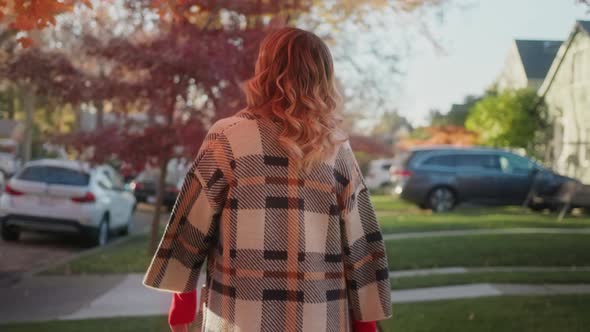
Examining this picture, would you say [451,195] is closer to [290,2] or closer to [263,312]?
[290,2]

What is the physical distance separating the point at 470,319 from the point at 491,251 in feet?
15.0

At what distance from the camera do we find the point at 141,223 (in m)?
19.9

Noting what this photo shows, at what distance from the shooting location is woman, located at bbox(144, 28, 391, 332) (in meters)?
2.43

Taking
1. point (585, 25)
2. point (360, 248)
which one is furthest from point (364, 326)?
point (585, 25)

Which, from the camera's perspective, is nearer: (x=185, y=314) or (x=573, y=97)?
(x=185, y=314)

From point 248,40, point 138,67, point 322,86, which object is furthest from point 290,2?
point 322,86

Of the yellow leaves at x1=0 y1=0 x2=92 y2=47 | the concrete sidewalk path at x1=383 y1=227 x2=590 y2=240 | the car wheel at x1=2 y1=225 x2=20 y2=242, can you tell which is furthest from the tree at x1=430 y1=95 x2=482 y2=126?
the yellow leaves at x1=0 y1=0 x2=92 y2=47

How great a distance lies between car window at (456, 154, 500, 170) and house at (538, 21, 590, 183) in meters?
5.88

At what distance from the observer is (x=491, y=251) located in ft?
36.0

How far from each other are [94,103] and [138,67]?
1.00 metres

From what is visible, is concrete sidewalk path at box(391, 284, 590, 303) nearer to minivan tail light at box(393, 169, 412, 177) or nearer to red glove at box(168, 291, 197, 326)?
red glove at box(168, 291, 197, 326)

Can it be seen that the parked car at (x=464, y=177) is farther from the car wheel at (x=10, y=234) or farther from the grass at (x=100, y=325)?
the grass at (x=100, y=325)

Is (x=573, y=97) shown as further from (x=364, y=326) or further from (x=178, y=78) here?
(x=364, y=326)

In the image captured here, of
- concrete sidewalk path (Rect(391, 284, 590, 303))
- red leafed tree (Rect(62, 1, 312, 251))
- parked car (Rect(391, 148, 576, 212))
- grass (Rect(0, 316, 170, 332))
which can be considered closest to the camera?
grass (Rect(0, 316, 170, 332))
